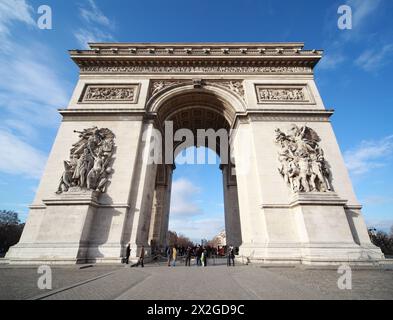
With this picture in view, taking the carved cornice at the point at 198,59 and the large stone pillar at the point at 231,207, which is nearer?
the carved cornice at the point at 198,59

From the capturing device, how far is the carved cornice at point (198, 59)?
43.9 ft

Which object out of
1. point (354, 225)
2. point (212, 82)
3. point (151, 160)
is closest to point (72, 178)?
point (151, 160)

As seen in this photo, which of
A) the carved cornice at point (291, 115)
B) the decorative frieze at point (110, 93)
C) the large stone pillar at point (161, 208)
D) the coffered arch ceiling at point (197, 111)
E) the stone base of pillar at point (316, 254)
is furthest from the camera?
the large stone pillar at point (161, 208)

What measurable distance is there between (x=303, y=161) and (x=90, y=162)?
1068 cm

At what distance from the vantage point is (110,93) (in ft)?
41.4

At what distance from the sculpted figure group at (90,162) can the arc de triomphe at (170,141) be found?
0.05 meters

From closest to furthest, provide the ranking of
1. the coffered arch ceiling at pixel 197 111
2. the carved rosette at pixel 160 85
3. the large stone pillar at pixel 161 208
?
the carved rosette at pixel 160 85 → the coffered arch ceiling at pixel 197 111 → the large stone pillar at pixel 161 208

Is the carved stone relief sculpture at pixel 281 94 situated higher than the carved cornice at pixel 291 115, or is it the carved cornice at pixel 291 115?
the carved stone relief sculpture at pixel 281 94

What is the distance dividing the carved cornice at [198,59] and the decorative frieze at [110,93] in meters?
1.47

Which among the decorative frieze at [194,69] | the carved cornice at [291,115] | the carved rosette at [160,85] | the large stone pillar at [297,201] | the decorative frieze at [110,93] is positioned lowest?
the large stone pillar at [297,201]

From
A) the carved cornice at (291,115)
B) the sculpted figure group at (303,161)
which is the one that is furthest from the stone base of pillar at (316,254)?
the carved cornice at (291,115)

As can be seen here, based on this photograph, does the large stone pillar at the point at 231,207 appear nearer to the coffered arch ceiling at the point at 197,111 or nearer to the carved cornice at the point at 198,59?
the coffered arch ceiling at the point at 197,111

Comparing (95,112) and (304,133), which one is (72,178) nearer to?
(95,112)

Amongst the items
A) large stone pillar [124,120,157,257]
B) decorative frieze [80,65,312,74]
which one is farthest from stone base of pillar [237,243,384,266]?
decorative frieze [80,65,312,74]
